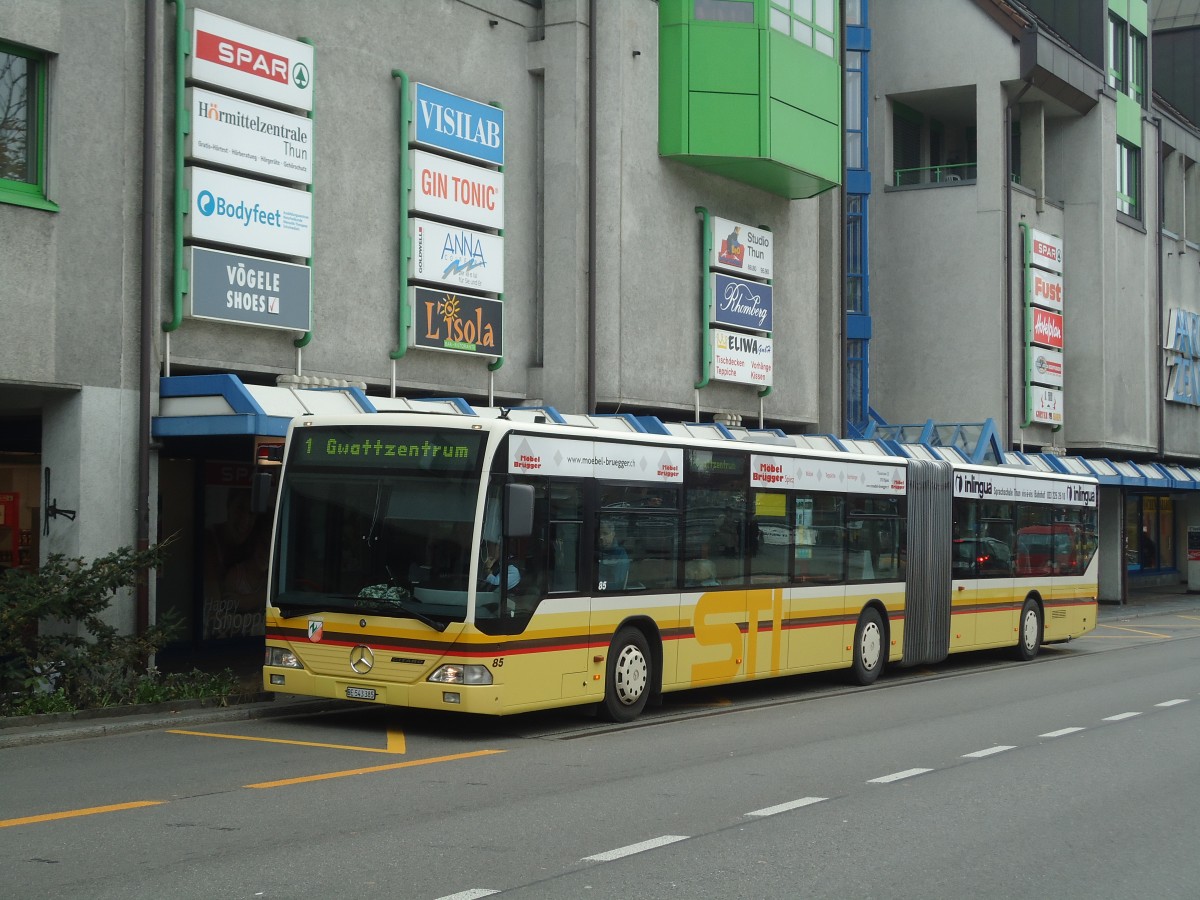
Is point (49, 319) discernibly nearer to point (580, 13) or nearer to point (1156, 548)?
point (580, 13)

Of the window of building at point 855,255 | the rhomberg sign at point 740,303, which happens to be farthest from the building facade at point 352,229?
the window of building at point 855,255

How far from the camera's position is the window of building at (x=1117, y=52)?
1601 inches

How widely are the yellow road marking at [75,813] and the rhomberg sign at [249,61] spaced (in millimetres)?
10020

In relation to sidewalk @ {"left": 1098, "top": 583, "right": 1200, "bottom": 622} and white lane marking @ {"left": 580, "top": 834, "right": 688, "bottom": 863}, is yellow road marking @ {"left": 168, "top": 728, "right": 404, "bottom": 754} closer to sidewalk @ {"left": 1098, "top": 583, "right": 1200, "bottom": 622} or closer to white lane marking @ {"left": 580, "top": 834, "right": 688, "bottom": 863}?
white lane marking @ {"left": 580, "top": 834, "right": 688, "bottom": 863}

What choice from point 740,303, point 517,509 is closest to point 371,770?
point 517,509

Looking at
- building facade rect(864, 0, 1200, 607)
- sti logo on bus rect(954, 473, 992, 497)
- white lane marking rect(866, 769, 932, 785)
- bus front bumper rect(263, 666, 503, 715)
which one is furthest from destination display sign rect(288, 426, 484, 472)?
building facade rect(864, 0, 1200, 607)

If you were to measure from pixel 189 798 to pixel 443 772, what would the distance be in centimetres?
205

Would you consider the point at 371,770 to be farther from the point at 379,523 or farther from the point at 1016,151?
the point at 1016,151

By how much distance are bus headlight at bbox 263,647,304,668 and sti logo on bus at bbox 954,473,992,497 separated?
11384 mm

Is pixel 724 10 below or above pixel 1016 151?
below

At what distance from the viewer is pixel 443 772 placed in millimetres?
10914

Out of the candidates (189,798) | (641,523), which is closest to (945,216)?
(641,523)

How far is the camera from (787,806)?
31.8 feet

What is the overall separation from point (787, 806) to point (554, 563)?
13.6 ft
